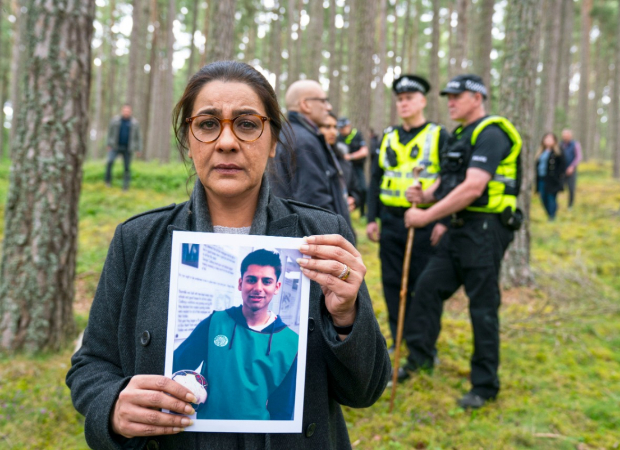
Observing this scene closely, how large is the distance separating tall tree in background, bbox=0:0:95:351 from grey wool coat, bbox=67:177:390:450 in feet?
9.98

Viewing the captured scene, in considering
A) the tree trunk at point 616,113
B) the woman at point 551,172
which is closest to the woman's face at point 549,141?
the woman at point 551,172

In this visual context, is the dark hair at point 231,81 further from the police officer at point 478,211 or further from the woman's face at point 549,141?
the woman's face at point 549,141

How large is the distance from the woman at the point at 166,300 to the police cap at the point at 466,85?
292 centimetres

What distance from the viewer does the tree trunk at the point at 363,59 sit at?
1187 centimetres

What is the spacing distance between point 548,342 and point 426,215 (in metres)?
2.70

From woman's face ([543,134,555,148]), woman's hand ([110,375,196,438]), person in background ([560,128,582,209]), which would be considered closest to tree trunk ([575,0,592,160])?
person in background ([560,128,582,209])

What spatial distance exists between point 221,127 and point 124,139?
39.2 feet

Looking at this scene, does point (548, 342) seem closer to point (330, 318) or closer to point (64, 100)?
point (330, 318)

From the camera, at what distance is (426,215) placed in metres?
4.10

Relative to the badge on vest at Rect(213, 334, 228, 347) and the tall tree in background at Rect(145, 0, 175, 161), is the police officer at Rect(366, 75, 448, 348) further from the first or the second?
the tall tree in background at Rect(145, 0, 175, 161)

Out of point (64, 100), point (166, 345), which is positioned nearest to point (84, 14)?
point (64, 100)

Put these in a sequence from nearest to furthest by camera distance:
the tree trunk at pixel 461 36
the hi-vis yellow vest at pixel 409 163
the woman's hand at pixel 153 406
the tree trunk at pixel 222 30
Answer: the woman's hand at pixel 153 406 < the hi-vis yellow vest at pixel 409 163 < the tree trunk at pixel 222 30 < the tree trunk at pixel 461 36

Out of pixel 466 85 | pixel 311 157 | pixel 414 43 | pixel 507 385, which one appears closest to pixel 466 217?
pixel 466 85

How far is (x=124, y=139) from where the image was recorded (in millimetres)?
12367
